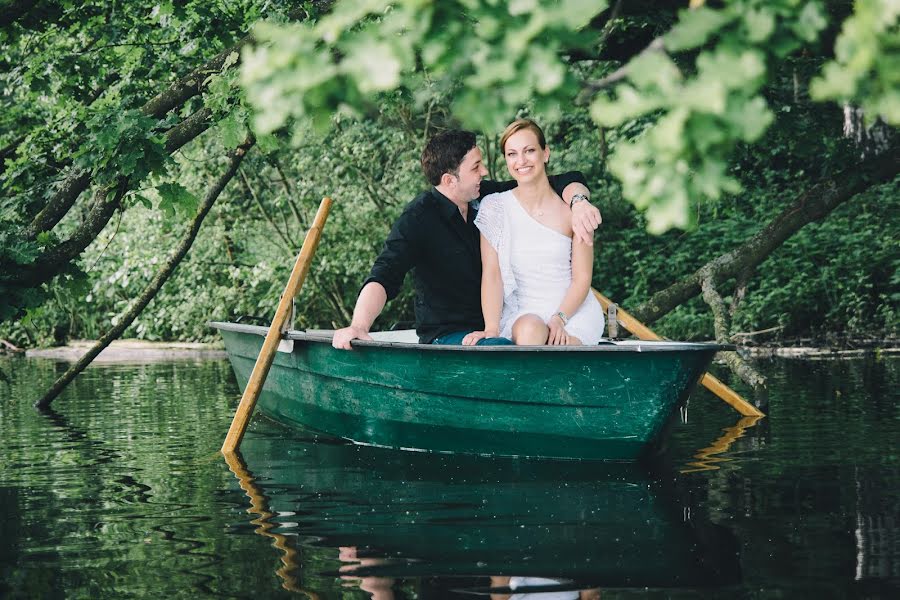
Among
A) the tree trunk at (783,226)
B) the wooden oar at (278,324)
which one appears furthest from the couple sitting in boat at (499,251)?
the tree trunk at (783,226)

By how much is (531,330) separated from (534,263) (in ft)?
1.06

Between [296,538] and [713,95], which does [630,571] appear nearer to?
[296,538]

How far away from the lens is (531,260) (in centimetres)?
556

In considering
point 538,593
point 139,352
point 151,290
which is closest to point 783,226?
point 151,290

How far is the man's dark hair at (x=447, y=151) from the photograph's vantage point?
558 cm

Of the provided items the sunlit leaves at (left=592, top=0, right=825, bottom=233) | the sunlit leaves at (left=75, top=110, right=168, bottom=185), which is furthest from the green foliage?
the sunlit leaves at (left=75, top=110, right=168, bottom=185)

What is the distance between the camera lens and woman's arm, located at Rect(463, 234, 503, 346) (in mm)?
5555

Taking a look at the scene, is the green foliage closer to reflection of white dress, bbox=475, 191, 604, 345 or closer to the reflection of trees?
the reflection of trees

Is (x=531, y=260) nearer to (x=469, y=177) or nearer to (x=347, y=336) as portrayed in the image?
(x=469, y=177)

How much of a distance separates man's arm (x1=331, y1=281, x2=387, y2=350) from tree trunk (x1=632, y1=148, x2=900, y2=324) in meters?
2.70

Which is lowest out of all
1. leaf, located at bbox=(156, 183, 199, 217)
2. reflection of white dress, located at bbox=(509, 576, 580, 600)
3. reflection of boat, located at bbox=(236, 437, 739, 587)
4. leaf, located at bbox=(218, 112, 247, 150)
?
reflection of white dress, located at bbox=(509, 576, 580, 600)

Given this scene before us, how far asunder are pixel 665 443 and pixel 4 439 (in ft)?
13.0

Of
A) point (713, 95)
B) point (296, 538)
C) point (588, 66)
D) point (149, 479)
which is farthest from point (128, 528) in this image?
point (588, 66)

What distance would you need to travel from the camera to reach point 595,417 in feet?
17.5
